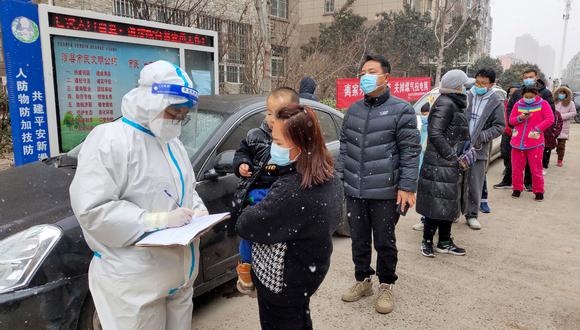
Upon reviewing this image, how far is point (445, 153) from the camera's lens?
142 inches

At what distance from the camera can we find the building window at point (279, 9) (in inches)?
696

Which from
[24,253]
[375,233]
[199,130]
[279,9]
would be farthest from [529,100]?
[279,9]

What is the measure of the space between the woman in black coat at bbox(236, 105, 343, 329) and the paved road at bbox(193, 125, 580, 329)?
1.20 metres

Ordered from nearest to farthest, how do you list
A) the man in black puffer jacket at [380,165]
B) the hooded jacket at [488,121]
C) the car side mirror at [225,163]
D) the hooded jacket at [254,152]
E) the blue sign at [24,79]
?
1. the hooded jacket at [254,152]
2. the car side mirror at [225,163]
3. the man in black puffer jacket at [380,165]
4. the blue sign at [24,79]
5. the hooded jacket at [488,121]

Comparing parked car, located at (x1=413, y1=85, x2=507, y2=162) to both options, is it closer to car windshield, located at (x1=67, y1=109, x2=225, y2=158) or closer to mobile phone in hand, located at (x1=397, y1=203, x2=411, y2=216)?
mobile phone in hand, located at (x1=397, y1=203, x2=411, y2=216)

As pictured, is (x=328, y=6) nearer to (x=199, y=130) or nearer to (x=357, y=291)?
(x=199, y=130)

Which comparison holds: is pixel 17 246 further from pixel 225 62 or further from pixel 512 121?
pixel 225 62

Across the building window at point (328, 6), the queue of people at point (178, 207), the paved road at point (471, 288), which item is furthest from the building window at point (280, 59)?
the building window at point (328, 6)

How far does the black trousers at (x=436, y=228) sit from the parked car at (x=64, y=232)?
2.00m

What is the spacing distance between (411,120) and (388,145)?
235mm

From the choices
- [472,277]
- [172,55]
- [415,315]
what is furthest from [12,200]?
[472,277]

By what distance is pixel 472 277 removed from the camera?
11.9ft

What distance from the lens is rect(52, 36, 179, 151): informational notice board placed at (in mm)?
4238

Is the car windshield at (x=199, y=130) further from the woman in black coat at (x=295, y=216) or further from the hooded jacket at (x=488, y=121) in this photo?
the hooded jacket at (x=488, y=121)
